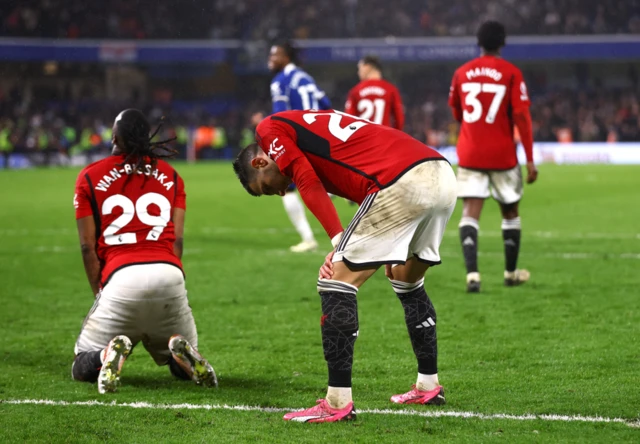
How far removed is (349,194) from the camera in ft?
14.8

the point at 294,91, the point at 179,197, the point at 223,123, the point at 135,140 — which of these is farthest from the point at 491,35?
the point at 223,123

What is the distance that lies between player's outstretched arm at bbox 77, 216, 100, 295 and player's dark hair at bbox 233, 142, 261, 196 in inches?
44.5

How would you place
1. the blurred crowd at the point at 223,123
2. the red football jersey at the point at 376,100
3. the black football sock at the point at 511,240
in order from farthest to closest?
the blurred crowd at the point at 223,123 < the red football jersey at the point at 376,100 < the black football sock at the point at 511,240

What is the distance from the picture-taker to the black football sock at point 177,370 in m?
5.40

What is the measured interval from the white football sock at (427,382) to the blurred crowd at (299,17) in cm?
4043

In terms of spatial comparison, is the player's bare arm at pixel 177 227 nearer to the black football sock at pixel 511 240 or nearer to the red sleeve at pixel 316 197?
the red sleeve at pixel 316 197

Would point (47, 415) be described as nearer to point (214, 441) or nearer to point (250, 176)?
point (214, 441)

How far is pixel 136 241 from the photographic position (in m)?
5.30

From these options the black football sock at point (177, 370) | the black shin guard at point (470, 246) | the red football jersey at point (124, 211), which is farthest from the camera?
the black shin guard at point (470, 246)

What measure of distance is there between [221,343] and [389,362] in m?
1.33

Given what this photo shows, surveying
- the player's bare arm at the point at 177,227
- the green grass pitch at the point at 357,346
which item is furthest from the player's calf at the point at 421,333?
the player's bare arm at the point at 177,227

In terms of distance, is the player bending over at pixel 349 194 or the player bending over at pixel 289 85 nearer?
the player bending over at pixel 349 194

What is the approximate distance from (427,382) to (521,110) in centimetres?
412

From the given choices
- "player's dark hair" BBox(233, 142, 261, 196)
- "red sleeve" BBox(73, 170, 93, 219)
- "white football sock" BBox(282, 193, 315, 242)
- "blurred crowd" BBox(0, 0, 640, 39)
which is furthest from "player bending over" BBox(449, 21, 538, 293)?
"blurred crowd" BBox(0, 0, 640, 39)
